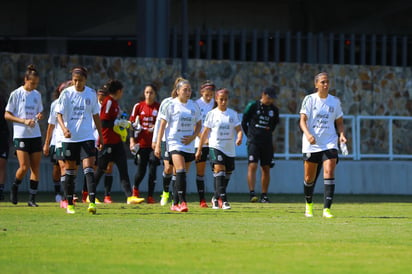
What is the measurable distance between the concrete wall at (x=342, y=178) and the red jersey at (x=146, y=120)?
4512 mm

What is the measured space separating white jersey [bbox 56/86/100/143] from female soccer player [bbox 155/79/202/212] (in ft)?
3.99

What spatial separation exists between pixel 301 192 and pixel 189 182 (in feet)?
7.83

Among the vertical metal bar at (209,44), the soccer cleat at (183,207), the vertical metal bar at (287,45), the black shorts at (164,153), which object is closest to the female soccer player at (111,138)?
the black shorts at (164,153)

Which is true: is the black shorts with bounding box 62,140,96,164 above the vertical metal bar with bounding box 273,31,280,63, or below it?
below

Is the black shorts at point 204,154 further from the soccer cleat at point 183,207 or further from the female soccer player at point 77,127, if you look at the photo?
the female soccer player at point 77,127

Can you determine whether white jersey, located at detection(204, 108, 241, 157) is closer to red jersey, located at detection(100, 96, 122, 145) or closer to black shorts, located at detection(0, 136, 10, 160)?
red jersey, located at detection(100, 96, 122, 145)

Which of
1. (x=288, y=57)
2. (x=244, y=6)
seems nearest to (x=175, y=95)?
(x=288, y=57)

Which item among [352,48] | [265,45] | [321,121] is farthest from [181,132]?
[352,48]

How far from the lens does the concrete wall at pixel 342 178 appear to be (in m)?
23.9

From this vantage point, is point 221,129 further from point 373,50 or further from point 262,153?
point 373,50

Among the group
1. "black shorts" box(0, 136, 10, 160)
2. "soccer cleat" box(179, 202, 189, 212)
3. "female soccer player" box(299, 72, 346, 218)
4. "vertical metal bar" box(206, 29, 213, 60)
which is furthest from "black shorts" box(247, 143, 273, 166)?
"vertical metal bar" box(206, 29, 213, 60)

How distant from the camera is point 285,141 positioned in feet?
80.4

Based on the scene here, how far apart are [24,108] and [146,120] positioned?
2387mm

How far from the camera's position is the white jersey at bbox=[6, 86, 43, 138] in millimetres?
17609
